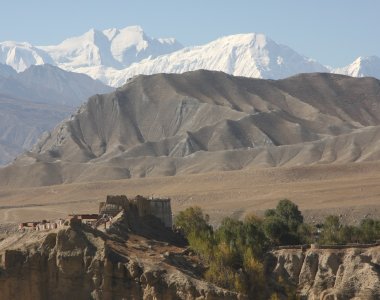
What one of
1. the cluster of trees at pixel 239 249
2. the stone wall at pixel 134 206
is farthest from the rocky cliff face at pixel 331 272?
the stone wall at pixel 134 206

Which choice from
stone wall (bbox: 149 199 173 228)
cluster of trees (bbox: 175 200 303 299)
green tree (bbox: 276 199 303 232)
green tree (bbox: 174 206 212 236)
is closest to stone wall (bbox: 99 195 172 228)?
stone wall (bbox: 149 199 173 228)

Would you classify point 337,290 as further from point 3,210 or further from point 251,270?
point 3,210

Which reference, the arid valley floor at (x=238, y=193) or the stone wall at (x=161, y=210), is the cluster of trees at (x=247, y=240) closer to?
the stone wall at (x=161, y=210)

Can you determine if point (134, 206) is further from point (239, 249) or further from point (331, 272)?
point (331, 272)

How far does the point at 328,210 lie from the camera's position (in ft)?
387

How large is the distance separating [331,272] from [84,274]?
1234 cm

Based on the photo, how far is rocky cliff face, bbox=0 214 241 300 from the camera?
4212 cm

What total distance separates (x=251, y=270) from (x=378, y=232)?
17441mm

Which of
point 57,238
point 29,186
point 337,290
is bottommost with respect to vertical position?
point 337,290

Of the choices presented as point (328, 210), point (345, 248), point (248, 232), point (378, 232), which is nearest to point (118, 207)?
point (248, 232)

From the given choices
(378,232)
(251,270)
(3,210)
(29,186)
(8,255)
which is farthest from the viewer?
(29,186)

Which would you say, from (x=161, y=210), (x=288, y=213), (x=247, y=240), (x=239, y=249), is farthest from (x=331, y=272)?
(x=288, y=213)

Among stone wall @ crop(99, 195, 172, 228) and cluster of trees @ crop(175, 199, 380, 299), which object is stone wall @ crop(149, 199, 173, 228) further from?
cluster of trees @ crop(175, 199, 380, 299)

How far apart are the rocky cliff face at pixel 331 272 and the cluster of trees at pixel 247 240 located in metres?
1.23
